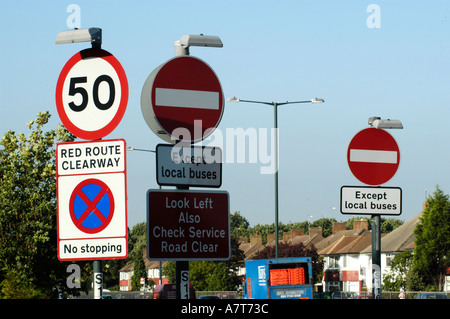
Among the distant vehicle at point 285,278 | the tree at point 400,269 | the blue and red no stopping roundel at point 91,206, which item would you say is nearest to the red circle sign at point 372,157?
the blue and red no stopping roundel at point 91,206

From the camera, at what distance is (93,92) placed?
592cm

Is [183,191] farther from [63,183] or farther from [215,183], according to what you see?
[63,183]

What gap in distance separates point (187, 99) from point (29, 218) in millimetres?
16803

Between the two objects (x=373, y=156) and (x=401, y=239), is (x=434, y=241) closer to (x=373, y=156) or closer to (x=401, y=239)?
(x=401, y=239)

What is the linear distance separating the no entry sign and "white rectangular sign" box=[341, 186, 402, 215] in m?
5.28

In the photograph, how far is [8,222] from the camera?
878 inches

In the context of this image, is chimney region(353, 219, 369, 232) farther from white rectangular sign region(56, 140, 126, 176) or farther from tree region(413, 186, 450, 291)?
white rectangular sign region(56, 140, 126, 176)

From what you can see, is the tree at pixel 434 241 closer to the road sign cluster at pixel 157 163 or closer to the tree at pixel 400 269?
the tree at pixel 400 269

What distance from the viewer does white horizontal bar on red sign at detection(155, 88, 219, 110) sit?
6.18 metres

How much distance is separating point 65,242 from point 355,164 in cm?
595

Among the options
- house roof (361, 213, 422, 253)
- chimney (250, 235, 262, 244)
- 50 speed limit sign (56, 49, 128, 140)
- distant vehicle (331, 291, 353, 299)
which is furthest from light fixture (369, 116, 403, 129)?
chimney (250, 235, 262, 244)

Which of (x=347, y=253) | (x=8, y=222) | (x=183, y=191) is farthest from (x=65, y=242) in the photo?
(x=347, y=253)

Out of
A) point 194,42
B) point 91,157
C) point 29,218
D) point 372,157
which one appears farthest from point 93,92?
point 29,218

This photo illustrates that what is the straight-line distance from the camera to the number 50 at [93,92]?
588 centimetres
